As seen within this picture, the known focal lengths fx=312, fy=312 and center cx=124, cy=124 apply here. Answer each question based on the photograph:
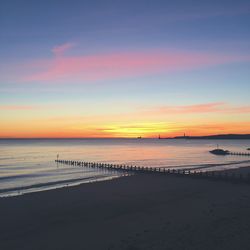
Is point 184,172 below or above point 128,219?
above

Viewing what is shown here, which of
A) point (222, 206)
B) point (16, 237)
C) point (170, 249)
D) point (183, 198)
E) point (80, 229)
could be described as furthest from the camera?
point (183, 198)

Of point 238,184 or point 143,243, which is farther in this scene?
point 238,184

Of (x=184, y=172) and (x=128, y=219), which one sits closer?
(x=128, y=219)

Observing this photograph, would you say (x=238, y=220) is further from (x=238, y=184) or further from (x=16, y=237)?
(x=238, y=184)

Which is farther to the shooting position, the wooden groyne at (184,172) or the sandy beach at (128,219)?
the wooden groyne at (184,172)

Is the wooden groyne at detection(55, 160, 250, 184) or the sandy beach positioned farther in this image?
the wooden groyne at detection(55, 160, 250, 184)

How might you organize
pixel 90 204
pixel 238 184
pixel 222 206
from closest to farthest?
pixel 222 206 < pixel 90 204 < pixel 238 184

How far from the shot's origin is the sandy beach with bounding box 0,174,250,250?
17.0 metres

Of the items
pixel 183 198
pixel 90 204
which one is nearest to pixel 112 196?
pixel 90 204

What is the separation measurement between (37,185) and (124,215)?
80.6 ft

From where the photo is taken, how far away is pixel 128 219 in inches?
891

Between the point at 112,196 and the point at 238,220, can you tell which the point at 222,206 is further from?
the point at 112,196

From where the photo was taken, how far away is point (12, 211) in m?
26.0

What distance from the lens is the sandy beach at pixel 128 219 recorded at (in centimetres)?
1700
